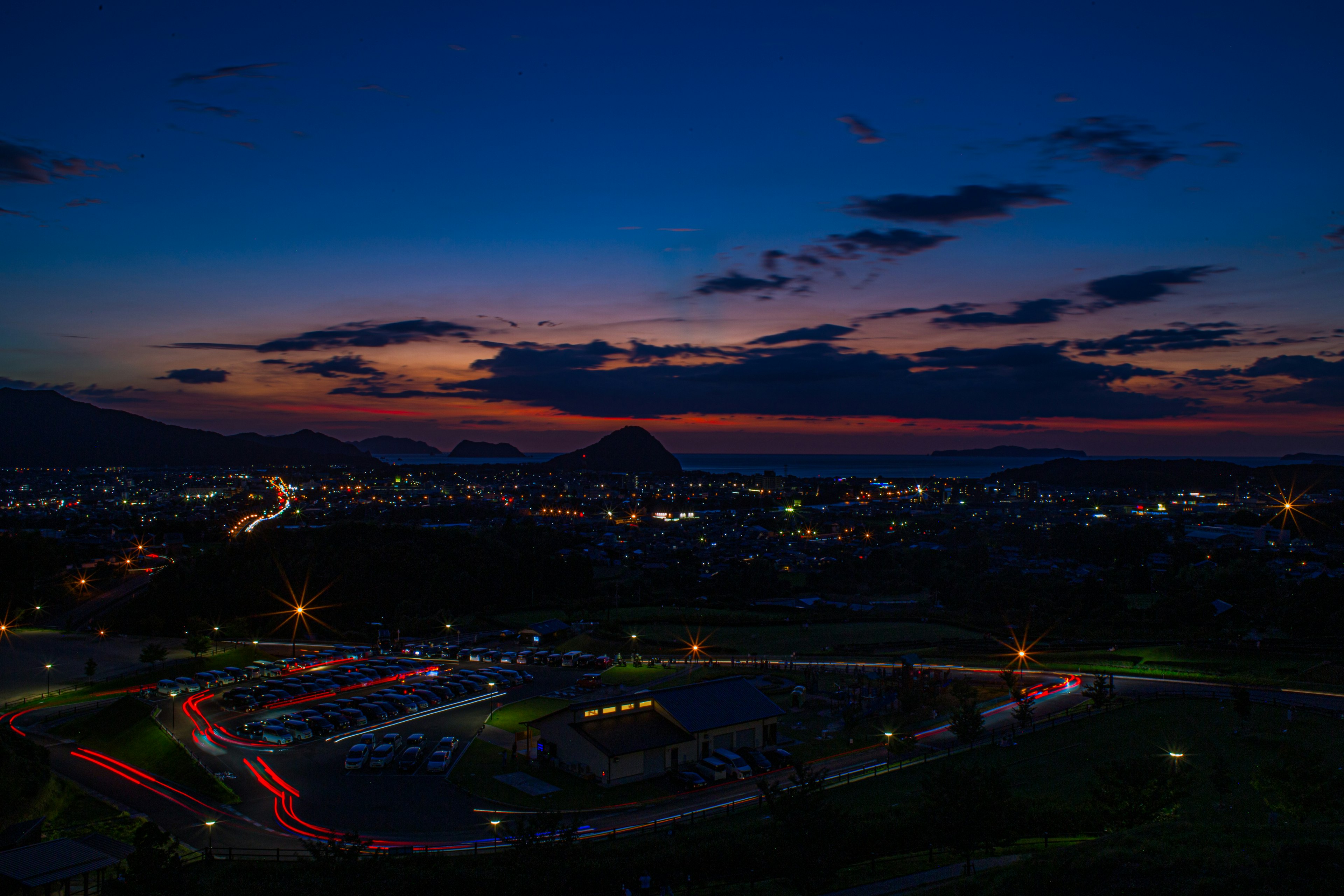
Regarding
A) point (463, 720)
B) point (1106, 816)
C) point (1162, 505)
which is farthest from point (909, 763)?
point (1162, 505)

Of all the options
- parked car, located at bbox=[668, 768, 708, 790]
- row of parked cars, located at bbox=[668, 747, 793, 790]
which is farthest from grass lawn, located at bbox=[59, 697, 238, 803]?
row of parked cars, located at bbox=[668, 747, 793, 790]

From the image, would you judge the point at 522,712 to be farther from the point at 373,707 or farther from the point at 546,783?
the point at 546,783

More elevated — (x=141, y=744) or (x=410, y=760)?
(x=410, y=760)

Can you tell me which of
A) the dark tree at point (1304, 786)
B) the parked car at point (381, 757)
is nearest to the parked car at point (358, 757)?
the parked car at point (381, 757)

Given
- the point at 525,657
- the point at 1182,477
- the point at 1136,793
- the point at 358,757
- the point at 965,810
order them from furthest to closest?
the point at 1182,477 < the point at 525,657 < the point at 358,757 < the point at 1136,793 < the point at 965,810

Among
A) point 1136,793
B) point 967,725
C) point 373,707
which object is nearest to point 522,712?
point 373,707

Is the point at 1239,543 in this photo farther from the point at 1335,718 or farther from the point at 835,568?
the point at 1335,718

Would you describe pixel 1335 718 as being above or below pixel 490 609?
above
